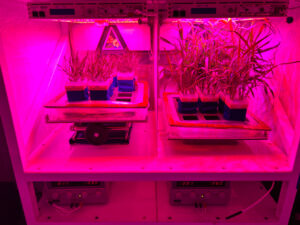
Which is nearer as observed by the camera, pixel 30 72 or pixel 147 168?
pixel 147 168

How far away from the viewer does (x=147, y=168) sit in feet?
2.93

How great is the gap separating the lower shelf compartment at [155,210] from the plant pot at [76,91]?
52 cm

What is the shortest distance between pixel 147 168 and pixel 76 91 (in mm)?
465

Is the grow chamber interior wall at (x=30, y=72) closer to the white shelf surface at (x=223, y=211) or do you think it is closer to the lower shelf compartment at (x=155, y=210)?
the lower shelf compartment at (x=155, y=210)

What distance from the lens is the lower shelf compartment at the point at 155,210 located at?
1008mm

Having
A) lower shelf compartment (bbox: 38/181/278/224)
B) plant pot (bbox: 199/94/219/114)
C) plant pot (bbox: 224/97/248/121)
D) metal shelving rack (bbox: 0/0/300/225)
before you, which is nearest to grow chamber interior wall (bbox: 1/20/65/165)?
metal shelving rack (bbox: 0/0/300/225)

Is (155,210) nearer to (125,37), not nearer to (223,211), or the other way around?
(223,211)

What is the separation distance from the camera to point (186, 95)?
1.06 metres

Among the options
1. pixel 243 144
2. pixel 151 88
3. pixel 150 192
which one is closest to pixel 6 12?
pixel 151 88

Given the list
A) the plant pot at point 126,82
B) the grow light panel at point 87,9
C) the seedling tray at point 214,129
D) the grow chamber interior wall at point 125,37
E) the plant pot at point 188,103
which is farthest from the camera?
the grow chamber interior wall at point 125,37

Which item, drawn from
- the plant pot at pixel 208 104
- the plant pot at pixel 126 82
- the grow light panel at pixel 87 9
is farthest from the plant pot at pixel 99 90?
the plant pot at pixel 208 104

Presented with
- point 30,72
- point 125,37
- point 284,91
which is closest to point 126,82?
point 125,37

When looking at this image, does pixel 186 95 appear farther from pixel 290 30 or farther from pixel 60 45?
pixel 60 45

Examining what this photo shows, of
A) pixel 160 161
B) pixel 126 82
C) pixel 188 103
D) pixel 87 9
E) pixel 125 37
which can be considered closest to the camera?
pixel 87 9
